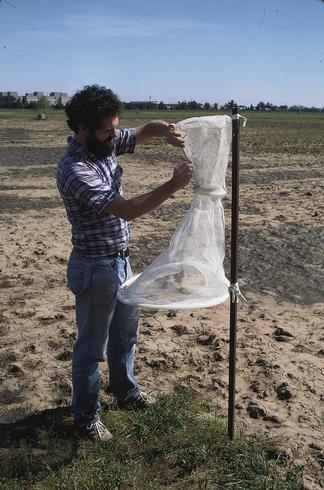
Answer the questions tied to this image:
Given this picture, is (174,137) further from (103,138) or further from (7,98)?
(7,98)

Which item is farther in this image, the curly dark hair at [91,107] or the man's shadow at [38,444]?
the man's shadow at [38,444]

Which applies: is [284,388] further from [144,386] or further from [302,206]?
[302,206]

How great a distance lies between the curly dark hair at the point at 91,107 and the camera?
2.63m

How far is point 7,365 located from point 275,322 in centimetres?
226

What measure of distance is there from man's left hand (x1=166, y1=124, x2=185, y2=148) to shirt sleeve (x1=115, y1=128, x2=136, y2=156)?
346mm

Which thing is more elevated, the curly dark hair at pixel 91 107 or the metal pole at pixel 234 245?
the curly dark hair at pixel 91 107

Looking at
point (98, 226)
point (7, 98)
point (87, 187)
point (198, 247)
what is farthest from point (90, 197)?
point (7, 98)

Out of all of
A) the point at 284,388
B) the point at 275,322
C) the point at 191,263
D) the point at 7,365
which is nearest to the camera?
the point at 191,263

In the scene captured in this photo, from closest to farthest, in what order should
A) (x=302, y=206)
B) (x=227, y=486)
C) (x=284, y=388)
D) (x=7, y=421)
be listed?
(x=227, y=486) → (x=7, y=421) → (x=284, y=388) → (x=302, y=206)

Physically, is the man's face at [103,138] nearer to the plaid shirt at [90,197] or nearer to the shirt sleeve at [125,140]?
the plaid shirt at [90,197]

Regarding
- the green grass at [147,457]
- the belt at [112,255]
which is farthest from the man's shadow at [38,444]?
the belt at [112,255]

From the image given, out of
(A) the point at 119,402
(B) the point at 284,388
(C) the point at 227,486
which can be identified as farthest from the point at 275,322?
(C) the point at 227,486

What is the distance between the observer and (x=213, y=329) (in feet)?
15.4

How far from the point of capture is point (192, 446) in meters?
3.01
